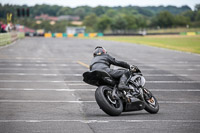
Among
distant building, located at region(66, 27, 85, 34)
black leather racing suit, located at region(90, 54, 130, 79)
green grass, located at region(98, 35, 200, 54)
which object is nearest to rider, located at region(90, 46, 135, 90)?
black leather racing suit, located at region(90, 54, 130, 79)

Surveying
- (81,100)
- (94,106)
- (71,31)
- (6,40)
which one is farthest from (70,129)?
(71,31)

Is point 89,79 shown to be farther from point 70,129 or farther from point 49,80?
point 49,80

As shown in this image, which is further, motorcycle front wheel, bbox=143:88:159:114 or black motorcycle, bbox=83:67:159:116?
motorcycle front wheel, bbox=143:88:159:114

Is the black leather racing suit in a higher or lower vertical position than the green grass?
higher

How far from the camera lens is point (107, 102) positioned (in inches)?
364

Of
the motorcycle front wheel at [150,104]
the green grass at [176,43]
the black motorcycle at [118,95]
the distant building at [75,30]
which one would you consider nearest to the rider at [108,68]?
the black motorcycle at [118,95]

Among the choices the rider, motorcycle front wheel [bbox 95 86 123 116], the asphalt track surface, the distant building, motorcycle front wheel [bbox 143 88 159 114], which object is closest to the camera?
the asphalt track surface

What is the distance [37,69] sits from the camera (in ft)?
72.7

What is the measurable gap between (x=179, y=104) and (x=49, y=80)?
717 cm

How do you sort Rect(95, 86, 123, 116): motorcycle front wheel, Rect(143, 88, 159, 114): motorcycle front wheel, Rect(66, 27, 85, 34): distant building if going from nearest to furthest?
Rect(95, 86, 123, 116): motorcycle front wheel → Rect(143, 88, 159, 114): motorcycle front wheel → Rect(66, 27, 85, 34): distant building

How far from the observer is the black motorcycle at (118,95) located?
9313 mm

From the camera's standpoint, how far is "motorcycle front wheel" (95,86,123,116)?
363 inches

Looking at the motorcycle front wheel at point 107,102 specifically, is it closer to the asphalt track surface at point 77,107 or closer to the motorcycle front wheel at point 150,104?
the asphalt track surface at point 77,107

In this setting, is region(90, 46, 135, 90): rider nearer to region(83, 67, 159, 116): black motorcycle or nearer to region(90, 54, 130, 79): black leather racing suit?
region(90, 54, 130, 79): black leather racing suit
